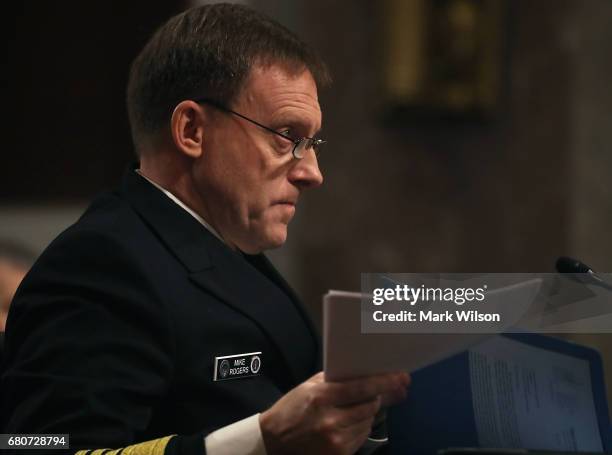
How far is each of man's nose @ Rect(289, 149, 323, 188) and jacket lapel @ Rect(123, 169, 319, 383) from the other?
0.18 meters

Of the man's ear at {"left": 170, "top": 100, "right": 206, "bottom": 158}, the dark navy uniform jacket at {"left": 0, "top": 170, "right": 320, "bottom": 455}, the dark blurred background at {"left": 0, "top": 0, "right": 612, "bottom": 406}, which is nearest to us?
the dark navy uniform jacket at {"left": 0, "top": 170, "right": 320, "bottom": 455}

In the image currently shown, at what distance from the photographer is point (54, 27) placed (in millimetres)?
4410

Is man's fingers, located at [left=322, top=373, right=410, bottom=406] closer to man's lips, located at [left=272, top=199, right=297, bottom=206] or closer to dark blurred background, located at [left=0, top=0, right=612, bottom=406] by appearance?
man's lips, located at [left=272, top=199, right=297, bottom=206]

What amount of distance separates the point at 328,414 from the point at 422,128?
12.6ft

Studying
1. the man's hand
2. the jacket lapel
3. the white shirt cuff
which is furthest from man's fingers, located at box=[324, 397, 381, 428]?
the jacket lapel

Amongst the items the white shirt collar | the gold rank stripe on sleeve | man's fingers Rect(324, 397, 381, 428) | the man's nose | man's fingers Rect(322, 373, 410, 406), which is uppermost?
the man's nose

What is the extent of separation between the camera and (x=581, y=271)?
5.01 ft

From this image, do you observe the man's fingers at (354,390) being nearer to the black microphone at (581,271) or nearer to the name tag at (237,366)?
the name tag at (237,366)

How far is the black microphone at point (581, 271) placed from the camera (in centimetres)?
149

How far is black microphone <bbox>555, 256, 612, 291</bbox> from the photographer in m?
1.49

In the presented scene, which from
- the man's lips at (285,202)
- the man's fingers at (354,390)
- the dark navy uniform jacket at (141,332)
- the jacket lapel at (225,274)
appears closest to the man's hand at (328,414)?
the man's fingers at (354,390)

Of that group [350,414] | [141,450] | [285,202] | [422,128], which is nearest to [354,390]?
[350,414]

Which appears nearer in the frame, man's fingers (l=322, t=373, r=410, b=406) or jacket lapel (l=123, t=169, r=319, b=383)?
man's fingers (l=322, t=373, r=410, b=406)

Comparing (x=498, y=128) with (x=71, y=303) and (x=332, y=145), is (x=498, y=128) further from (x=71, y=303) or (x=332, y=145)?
(x=71, y=303)
